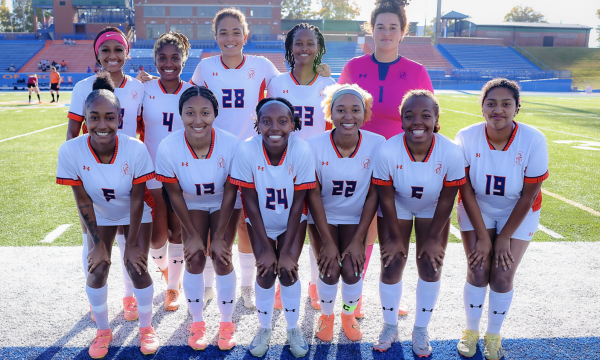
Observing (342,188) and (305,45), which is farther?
(305,45)

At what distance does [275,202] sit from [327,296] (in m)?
0.72

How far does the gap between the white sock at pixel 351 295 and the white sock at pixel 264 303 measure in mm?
494

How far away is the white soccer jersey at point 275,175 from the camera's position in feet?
9.51

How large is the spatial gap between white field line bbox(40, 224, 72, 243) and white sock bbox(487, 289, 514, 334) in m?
4.08

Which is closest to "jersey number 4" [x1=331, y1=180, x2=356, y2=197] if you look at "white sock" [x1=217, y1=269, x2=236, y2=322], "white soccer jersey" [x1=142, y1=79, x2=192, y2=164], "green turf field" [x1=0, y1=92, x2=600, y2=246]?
"white sock" [x1=217, y1=269, x2=236, y2=322]

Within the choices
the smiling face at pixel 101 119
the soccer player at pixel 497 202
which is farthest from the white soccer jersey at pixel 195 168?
the soccer player at pixel 497 202

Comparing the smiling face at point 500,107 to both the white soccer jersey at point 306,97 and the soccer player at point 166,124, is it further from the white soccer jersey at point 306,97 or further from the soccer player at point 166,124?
the soccer player at point 166,124

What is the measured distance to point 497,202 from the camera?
9.41 ft

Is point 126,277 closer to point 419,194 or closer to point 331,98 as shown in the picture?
point 331,98

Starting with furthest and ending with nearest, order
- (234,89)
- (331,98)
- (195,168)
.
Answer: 1. (234,89)
2. (331,98)
3. (195,168)

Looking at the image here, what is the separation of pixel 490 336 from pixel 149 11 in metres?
53.9

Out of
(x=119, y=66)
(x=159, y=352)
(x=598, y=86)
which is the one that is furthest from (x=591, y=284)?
(x=598, y=86)

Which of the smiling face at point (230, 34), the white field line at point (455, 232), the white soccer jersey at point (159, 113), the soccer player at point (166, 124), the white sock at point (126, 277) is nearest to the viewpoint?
the white sock at point (126, 277)

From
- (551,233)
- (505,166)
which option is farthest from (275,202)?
(551,233)
